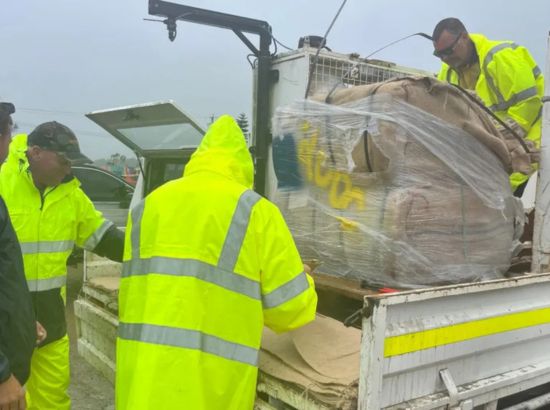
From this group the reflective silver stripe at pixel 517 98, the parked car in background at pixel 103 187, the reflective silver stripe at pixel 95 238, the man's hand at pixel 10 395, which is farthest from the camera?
the parked car in background at pixel 103 187

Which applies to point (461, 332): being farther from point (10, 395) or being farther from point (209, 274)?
point (10, 395)

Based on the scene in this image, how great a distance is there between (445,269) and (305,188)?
750 mm

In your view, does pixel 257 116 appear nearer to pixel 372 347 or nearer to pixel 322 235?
pixel 322 235

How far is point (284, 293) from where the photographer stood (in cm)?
185

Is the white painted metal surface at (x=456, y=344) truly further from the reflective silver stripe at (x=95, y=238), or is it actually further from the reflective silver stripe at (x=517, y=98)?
the reflective silver stripe at (x=95, y=238)

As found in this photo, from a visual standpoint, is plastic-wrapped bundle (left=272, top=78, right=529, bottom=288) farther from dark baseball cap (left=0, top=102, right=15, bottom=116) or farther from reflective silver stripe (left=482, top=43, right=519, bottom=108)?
dark baseball cap (left=0, top=102, right=15, bottom=116)

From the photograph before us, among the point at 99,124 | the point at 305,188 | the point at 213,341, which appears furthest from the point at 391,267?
the point at 99,124

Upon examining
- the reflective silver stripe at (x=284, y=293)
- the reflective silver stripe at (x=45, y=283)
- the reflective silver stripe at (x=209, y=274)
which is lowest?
the reflective silver stripe at (x=45, y=283)

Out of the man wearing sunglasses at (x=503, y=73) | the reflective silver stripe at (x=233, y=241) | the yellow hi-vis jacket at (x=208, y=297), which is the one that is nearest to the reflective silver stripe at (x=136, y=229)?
the yellow hi-vis jacket at (x=208, y=297)

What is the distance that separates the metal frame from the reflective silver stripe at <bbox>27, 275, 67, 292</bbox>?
1.49 m

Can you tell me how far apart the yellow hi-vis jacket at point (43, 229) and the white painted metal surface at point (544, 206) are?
7.58 ft

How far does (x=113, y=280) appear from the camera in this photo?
3471 millimetres

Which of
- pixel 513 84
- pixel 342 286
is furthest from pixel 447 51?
pixel 342 286

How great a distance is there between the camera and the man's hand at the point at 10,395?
5.56 feet
